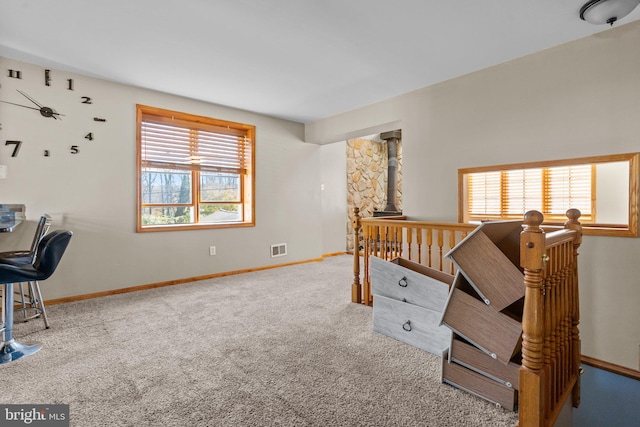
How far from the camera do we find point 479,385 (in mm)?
1732

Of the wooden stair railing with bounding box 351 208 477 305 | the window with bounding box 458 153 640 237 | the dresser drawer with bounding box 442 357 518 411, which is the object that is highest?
the window with bounding box 458 153 640 237

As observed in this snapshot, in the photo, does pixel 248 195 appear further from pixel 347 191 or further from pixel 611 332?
pixel 611 332

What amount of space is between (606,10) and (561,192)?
2.04 m

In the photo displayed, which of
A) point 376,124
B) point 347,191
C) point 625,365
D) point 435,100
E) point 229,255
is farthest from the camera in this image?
point 347,191

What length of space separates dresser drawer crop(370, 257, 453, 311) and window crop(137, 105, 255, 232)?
9.12 ft

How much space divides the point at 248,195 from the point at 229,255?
0.97 meters

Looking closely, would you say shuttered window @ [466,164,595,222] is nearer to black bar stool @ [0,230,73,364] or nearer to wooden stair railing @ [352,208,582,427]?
wooden stair railing @ [352,208,582,427]

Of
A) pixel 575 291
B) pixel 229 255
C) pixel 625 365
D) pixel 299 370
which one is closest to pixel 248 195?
pixel 229 255

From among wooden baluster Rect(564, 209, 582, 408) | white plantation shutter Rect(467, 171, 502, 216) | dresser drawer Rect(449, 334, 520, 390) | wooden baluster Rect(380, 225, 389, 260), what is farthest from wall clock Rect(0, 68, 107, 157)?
white plantation shutter Rect(467, 171, 502, 216)

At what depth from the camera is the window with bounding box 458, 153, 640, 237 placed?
255 centimetres

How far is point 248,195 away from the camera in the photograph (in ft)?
16.3

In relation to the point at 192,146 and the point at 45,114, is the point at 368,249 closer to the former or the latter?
the point at 192,146

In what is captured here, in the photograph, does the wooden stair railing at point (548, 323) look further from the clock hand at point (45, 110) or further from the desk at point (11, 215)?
the clock hand at point (45, 110)

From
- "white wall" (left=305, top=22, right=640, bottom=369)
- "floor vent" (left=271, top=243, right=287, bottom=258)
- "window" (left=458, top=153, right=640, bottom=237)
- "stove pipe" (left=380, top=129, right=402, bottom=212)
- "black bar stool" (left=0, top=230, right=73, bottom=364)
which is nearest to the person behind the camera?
"black bar stool" (left=0, top=230, right=73, bottom=364)
